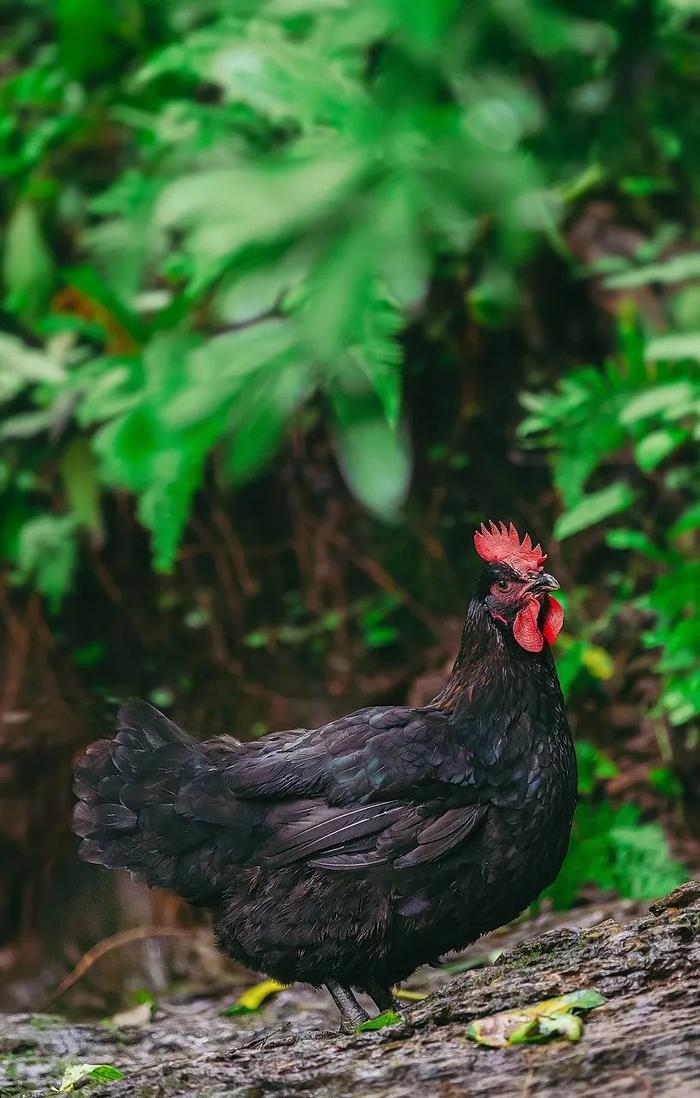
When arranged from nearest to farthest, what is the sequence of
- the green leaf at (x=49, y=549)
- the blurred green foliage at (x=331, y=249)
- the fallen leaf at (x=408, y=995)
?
the blurred green foliage at (x=331, y=249) → the fallen leaf at (x=408, y=995) → the green leaf at (x=49, y=549)

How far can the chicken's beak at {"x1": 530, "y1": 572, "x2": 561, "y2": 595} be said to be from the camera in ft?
11.0

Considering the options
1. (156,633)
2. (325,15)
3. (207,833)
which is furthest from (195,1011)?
(325,15)

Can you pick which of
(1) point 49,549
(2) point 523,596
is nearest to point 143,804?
(2) point 523,596

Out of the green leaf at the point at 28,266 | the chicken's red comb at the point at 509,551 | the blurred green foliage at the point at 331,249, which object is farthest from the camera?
the green leaf at the point at 28,266

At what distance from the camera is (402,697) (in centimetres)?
632

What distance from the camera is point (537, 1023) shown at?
2.57 metres

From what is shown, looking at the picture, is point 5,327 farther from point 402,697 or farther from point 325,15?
point 325,15

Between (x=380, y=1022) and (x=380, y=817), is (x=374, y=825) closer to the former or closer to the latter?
(x=380, y=817)

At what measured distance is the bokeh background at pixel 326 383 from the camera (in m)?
2.25

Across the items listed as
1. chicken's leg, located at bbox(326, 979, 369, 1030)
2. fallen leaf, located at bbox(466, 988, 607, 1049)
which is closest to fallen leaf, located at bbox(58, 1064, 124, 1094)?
chicken's leg, located at bbox(326, 979, 369, 1030)

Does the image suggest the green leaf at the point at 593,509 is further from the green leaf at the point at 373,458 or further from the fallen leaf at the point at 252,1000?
the green leaf at the point at 373,458

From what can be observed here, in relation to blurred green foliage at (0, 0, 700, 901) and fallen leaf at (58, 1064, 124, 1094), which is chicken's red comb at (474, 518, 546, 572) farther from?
fallen leaf at (58, 1064, 124, 1094)

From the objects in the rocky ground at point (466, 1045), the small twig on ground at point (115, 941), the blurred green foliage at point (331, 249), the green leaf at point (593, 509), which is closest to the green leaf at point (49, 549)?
the blurred green foliage at point (331, 249)

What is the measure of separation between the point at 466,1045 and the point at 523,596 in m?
1.22
